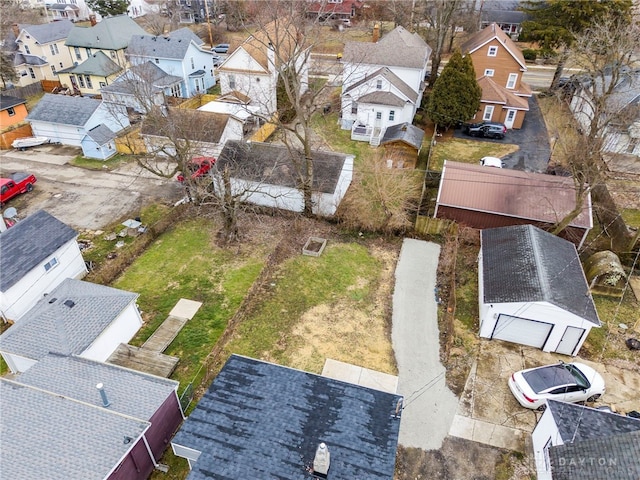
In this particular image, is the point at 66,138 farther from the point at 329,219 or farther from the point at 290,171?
the point at 329,219

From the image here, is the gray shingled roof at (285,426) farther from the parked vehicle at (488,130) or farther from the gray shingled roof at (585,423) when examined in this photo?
the parked vehicle at (488,130)

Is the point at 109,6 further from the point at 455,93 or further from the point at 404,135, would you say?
the point at 455,93

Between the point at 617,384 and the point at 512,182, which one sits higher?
the point at 512,182

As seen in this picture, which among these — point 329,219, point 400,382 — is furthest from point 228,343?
point 329,219

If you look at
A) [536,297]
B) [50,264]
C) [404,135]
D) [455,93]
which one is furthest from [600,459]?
[455,93]

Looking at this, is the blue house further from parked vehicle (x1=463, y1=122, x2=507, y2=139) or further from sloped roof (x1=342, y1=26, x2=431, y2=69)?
parked vehicle (x1=463, y1=122, x2=507, y2=139)

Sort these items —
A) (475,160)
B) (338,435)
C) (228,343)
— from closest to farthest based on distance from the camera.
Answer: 1. (338,435)
2. (228,343)
3. (475,160)
